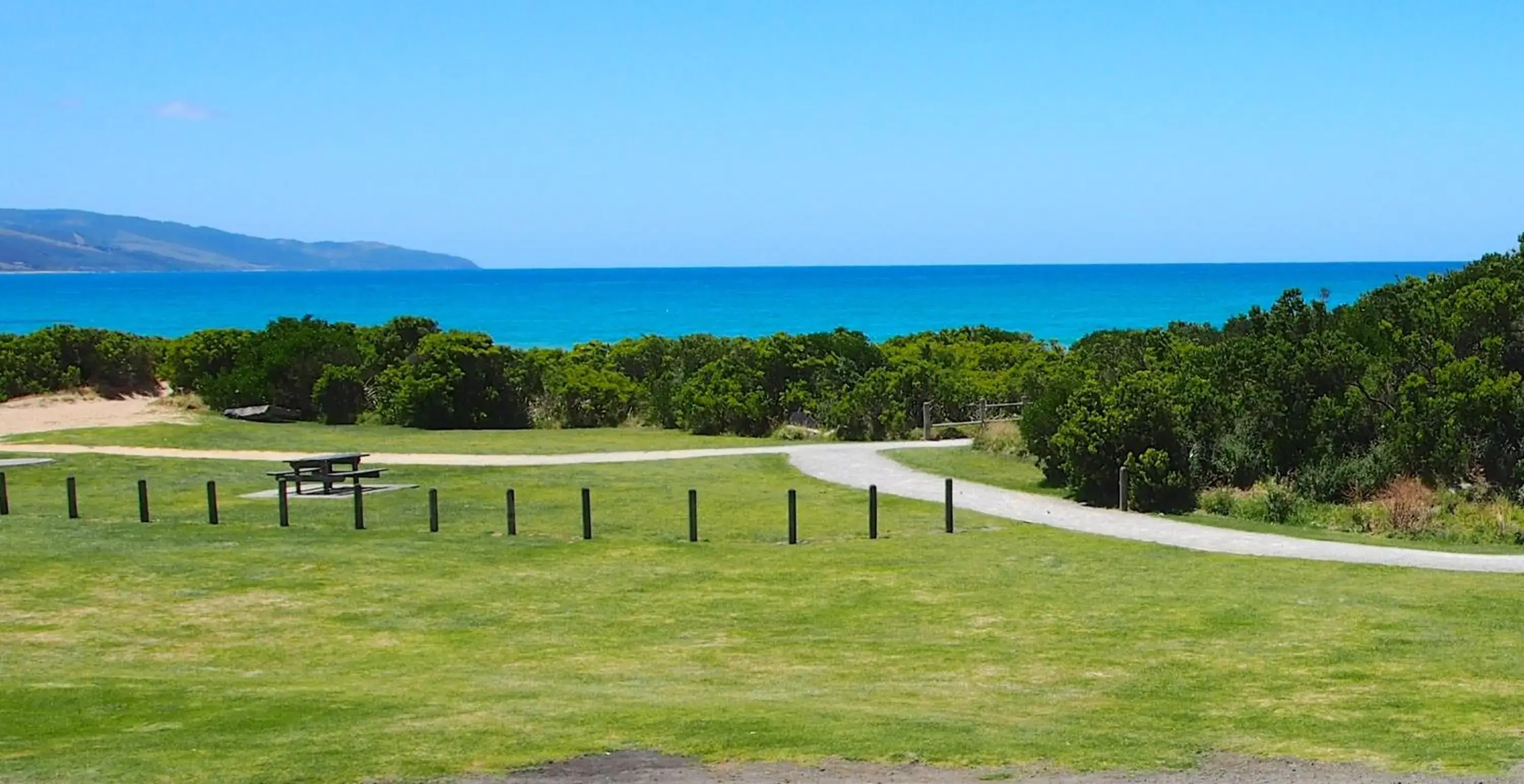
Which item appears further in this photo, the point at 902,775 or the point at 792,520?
the point at 792,520

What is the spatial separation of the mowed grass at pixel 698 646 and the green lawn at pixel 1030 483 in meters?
3.10

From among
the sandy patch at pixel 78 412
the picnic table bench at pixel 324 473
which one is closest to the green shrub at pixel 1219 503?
the picnic table bench at pixel 324 473

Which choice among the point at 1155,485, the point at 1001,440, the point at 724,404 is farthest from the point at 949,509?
the point at 724,404

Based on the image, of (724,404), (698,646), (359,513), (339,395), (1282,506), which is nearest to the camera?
(698,646)

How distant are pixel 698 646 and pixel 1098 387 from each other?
1532 cm

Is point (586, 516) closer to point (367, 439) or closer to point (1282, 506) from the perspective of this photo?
point (1282, 506)

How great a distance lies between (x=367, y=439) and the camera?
3909 cm

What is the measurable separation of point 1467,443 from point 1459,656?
13.2 m

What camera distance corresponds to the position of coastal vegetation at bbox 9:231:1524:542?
27312 millimetres

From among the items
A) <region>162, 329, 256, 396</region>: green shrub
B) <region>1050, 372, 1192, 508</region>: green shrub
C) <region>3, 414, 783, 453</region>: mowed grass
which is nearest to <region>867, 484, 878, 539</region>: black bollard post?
<region>1050, 372, 1192, 508</region>: green shrub

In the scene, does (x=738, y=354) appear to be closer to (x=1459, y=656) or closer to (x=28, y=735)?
(x=1459, y=656)

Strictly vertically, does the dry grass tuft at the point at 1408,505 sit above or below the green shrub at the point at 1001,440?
below

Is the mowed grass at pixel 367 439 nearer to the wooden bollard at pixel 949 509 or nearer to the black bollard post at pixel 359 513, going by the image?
the black bollard post at pixel 359 513

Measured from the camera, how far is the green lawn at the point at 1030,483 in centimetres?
2330
